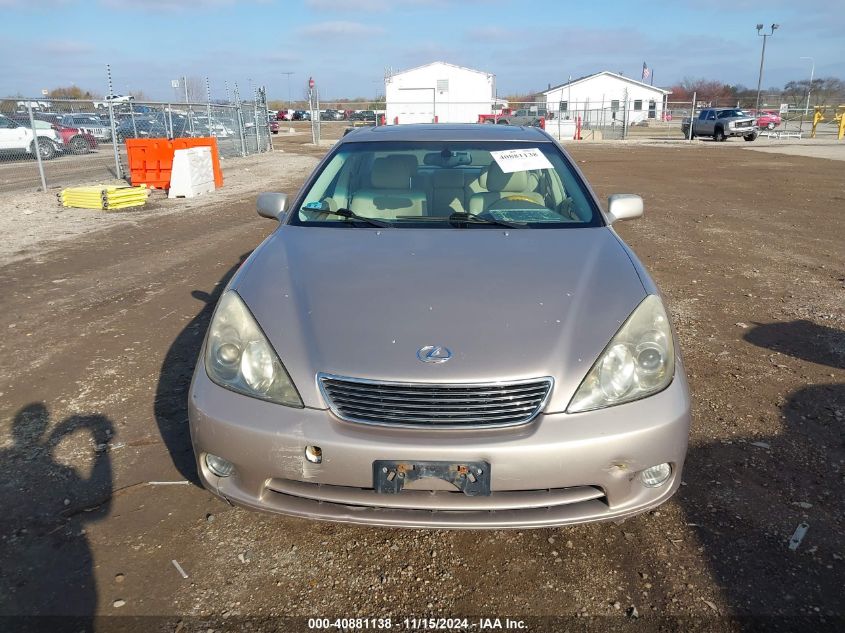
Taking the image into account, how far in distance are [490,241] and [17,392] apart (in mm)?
3173

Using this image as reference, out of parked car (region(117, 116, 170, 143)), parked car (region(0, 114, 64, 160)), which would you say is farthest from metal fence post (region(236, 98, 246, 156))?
parked car (region(0, 114, 64, 160))

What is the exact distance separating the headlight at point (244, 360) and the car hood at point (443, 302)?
0.15 ft

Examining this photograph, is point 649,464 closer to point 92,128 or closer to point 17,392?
point 17,392

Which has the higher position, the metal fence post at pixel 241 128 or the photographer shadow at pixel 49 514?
the metal fence post at pixel 241 128

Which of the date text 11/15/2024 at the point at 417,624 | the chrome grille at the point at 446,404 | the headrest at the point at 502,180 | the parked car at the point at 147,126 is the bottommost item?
the date text 11/15/2024 at the point at 417,624

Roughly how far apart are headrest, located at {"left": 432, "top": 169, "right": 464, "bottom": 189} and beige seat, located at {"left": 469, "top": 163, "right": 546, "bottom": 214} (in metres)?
0.12

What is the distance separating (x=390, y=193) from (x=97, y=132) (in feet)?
91.4

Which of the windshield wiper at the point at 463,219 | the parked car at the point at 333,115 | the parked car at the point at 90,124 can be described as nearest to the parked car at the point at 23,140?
the parked car at the point at 90,124

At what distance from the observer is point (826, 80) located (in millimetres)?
74625

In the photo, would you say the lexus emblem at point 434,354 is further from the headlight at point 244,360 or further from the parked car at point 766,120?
the parked car at point 766,120

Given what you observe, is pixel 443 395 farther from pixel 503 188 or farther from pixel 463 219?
pixel 503 188

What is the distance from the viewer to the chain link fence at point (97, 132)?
53.6ft

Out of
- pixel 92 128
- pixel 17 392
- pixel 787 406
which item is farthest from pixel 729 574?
pixel 92 128

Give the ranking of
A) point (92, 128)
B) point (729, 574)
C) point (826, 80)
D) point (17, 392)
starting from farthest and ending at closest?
point (826, 80)
point (92, 128)
point (17, 392)
point (729, 574)
